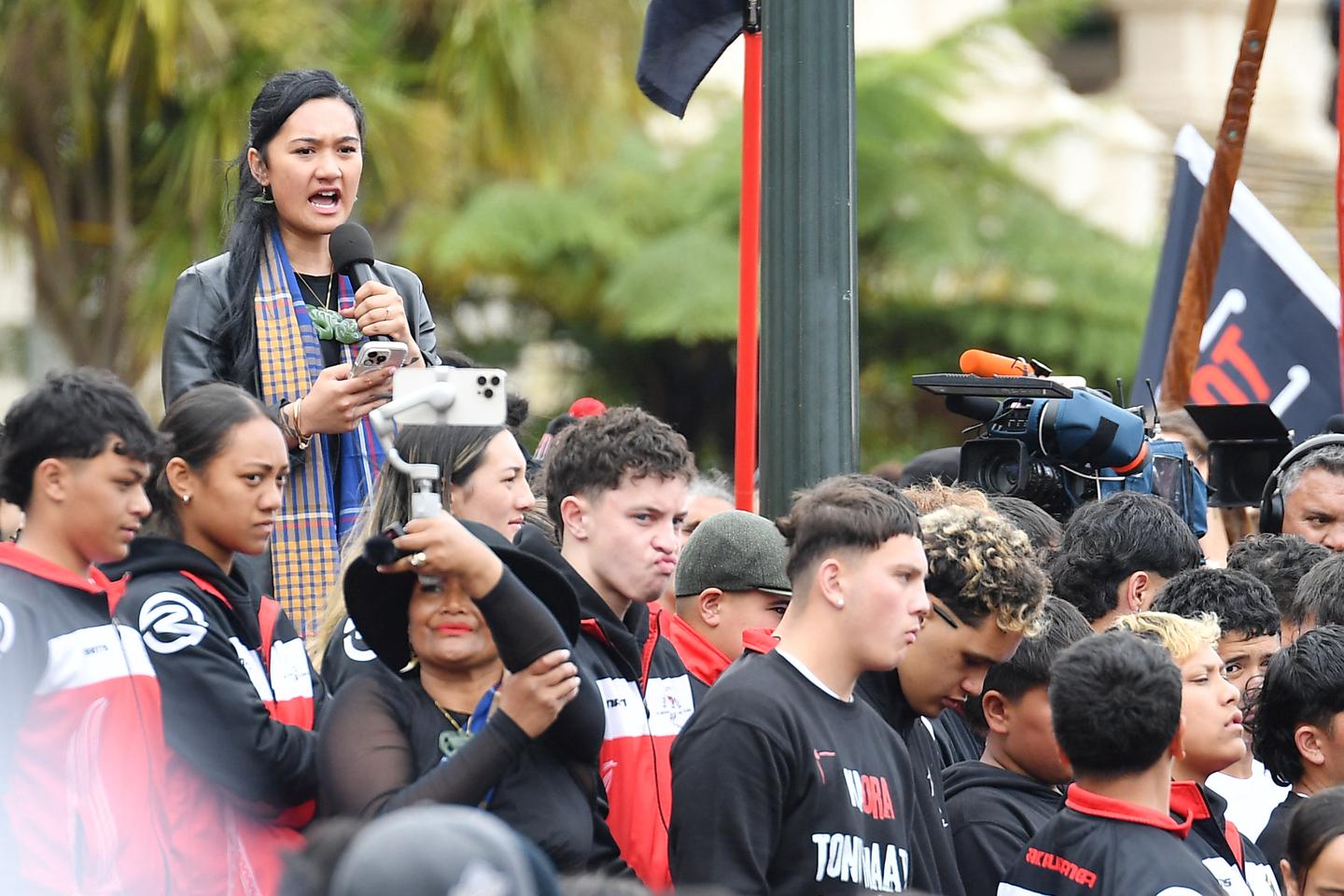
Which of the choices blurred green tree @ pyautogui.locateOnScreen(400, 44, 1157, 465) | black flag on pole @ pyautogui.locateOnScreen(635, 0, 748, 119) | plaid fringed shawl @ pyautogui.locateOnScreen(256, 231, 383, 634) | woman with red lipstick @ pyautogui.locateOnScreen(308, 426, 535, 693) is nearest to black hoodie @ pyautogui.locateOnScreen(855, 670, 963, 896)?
woman with red lipstick @ pyautogui.locateOnScreen(308, 426, 535, 693)

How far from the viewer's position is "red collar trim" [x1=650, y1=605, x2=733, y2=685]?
4.65 m

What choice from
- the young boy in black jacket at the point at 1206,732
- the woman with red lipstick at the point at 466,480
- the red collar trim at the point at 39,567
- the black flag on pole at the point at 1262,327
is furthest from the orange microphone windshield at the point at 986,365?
the black flag on pole at the point at 1262,327

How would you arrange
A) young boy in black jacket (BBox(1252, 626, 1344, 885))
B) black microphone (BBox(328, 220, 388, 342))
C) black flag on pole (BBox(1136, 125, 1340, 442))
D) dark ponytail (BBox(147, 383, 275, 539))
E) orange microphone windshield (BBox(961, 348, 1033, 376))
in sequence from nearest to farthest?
dark ponytail (BBox(147, 383, 275, 539)) → black microphone (BBox(328, 220, 388, 342)) → young boy in black jacket (BBox(1252, 626, 1344, 885)) → orange microphone windshield (BBox(961, 348, 1033, 376)) → black flag on pole (BBox(1136, 125, 1340, 442))

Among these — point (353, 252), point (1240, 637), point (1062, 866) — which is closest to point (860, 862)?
point (1062, 866)

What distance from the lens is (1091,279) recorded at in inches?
684

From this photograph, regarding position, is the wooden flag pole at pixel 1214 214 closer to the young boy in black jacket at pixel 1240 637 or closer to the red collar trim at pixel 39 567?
the young boy in black jacket at pixel 1240 637

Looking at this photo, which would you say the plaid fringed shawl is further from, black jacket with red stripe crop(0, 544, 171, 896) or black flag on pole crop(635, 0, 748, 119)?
black flag on pole crop(635, 0, 748, 119)

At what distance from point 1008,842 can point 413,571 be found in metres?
1.46

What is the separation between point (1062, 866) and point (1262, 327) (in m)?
5.24

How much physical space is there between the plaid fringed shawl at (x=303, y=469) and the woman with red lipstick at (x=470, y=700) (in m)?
0.96

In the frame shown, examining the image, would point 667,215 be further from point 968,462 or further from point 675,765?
point 675,765

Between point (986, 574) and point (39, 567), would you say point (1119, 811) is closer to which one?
point (986, 574)

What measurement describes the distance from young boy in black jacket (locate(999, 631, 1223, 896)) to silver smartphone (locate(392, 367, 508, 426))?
125 centimetres

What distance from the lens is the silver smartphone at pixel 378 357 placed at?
4.20m
